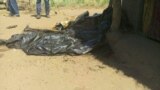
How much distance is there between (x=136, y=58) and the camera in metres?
8.62

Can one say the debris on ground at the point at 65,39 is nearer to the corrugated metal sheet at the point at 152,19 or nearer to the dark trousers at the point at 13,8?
the corrugated metal sheet at the point at 152,19

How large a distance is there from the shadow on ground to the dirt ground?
17 cm

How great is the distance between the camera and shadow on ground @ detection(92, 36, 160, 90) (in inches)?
305

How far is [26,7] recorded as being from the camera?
636 inches

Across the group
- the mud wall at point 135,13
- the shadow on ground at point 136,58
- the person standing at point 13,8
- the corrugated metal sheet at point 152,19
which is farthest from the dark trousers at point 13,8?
the corrugated metal sheet at point 152,19

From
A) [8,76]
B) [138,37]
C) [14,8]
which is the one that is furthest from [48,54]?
[14,8]

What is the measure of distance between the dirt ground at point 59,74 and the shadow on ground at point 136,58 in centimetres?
17

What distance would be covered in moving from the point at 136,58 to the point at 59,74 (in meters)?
1.88

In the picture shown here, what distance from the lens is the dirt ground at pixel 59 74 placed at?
7453mm

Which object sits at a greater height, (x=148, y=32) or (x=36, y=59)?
(x=148, y=32)

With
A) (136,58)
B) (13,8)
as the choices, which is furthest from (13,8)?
(136,58)

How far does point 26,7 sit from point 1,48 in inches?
254

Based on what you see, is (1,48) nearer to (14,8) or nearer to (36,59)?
(36,59)

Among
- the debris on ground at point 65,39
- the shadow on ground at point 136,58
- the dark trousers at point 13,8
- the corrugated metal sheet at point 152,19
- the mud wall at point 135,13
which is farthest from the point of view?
the dark trousers at point 13,8
